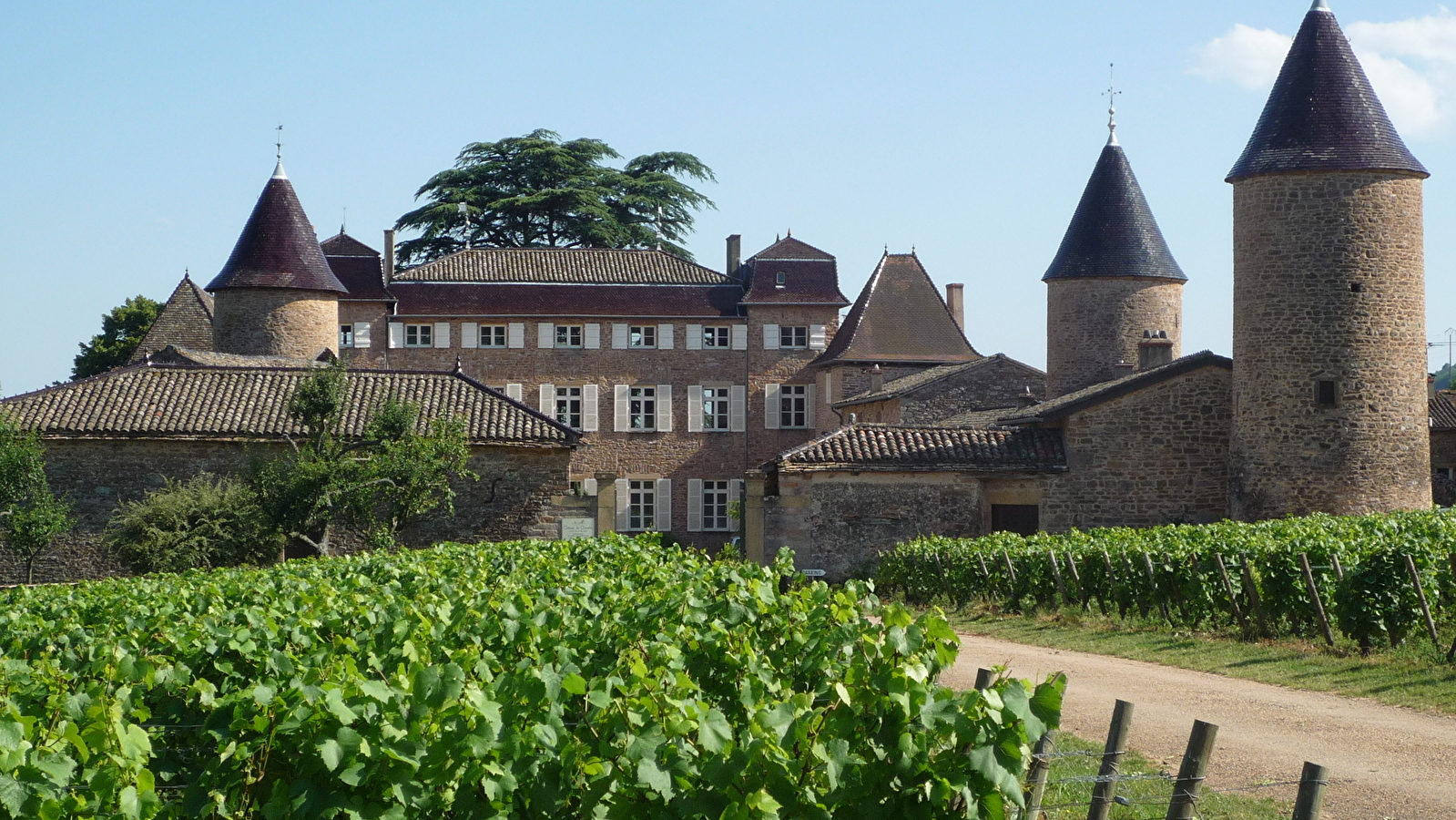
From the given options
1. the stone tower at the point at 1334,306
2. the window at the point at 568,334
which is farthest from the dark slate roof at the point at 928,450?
the window at the point at 568,334

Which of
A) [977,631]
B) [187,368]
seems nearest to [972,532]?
[977,631]

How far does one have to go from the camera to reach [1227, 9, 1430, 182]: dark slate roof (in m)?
24.1

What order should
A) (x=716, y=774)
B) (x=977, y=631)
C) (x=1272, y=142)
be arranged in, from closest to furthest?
(x=716, y=774)
(x=977, y=631)
(x=1272, y=142)

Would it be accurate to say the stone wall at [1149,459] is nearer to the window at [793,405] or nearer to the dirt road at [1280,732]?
the dirt road at [1280,732]

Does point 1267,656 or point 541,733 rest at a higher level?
point 541,733

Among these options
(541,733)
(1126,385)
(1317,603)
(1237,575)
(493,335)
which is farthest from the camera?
(493,335)

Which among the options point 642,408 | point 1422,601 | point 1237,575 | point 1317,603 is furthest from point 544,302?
point 1422,601

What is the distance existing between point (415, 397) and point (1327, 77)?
655 inches

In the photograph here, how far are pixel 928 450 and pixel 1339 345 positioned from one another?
7.00 meters

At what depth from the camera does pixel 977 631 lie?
16.5m

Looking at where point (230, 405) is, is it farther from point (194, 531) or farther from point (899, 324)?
point (899, 324)

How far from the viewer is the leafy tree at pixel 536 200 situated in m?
47.7

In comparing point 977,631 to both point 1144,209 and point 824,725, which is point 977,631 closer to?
point 824,725

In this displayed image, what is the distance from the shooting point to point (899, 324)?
41875 millimetres
